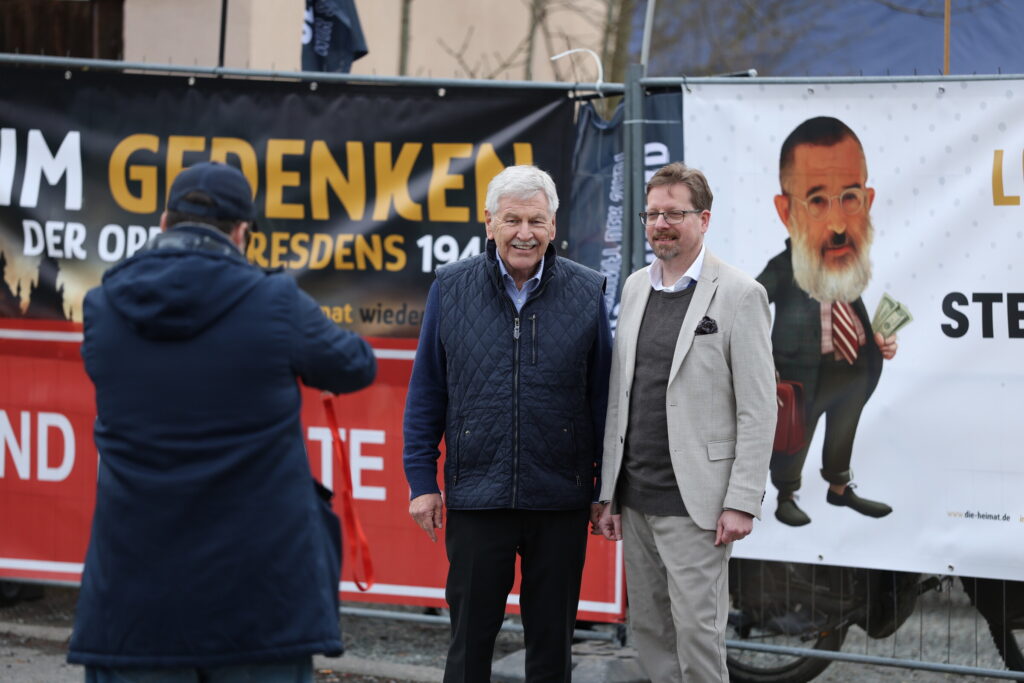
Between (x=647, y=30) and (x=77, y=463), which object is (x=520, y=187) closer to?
(x=647, y=30)

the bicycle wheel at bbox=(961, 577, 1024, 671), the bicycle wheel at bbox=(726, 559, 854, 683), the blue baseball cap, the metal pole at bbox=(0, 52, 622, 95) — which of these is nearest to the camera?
the blue baseball cap

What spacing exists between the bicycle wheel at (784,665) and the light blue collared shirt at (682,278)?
74.4 inches

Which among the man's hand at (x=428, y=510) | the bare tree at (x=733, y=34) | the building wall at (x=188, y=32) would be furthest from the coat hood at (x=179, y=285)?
the building wall at (x=188, y=32)

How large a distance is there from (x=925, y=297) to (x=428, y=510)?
2.20 meters

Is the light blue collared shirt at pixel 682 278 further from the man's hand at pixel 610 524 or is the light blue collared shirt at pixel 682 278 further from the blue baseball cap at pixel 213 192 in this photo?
the blue baseball cap at pixel 213 192

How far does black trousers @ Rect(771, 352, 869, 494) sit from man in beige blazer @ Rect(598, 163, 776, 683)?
1.19m

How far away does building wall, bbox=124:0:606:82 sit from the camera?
9125 millimetres

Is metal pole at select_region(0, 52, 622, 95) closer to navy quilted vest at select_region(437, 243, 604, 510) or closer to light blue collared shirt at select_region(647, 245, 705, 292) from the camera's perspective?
light blue collared shirt at select_region(647, 245, 705, 292)

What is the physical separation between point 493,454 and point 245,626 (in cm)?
125

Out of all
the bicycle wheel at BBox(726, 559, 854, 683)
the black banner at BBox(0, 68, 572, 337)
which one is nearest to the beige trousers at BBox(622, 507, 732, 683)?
the bicycle wheel at BBox(726, 559, 854, 683)

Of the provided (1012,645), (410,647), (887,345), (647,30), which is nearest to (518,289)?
(887,345)

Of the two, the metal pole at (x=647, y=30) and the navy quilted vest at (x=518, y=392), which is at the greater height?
the metal pole at (x=647, y=30)

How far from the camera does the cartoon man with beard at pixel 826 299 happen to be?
5016mm

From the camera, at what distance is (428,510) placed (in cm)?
407
